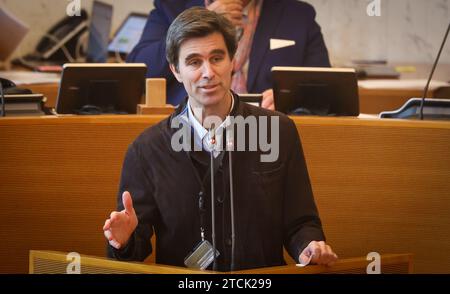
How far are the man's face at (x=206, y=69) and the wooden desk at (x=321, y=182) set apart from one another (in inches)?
27.0

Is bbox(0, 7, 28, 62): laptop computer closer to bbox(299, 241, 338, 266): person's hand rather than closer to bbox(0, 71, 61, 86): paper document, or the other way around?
bbox(0, 71, 61, 86): paper document

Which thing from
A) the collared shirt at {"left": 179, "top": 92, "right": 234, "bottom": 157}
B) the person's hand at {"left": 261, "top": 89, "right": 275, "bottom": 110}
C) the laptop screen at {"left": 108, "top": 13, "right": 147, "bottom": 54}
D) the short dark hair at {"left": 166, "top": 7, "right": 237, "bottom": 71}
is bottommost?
the person's hand at {"left": 261, "top": 89, "right": 275, "bottom": 110}

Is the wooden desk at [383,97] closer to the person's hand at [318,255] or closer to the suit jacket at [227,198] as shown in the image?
the suit jacket at [227,198]

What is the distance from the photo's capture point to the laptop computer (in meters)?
4.62

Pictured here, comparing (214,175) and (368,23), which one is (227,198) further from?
(368,23)

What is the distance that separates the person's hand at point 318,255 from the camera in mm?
1930

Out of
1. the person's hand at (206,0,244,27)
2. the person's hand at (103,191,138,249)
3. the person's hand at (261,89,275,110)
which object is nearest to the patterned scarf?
the person's hand at (206,0,244,27)

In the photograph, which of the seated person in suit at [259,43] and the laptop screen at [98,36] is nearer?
the seated person in suit at [259,43]

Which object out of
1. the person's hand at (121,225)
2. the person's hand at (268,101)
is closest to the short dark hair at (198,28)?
the person's hand at (121,225)

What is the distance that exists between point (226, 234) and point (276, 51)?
1.87 metres

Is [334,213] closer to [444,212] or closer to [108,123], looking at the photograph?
[444,212]

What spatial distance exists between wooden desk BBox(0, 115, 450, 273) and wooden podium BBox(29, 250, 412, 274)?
35.7 inches
